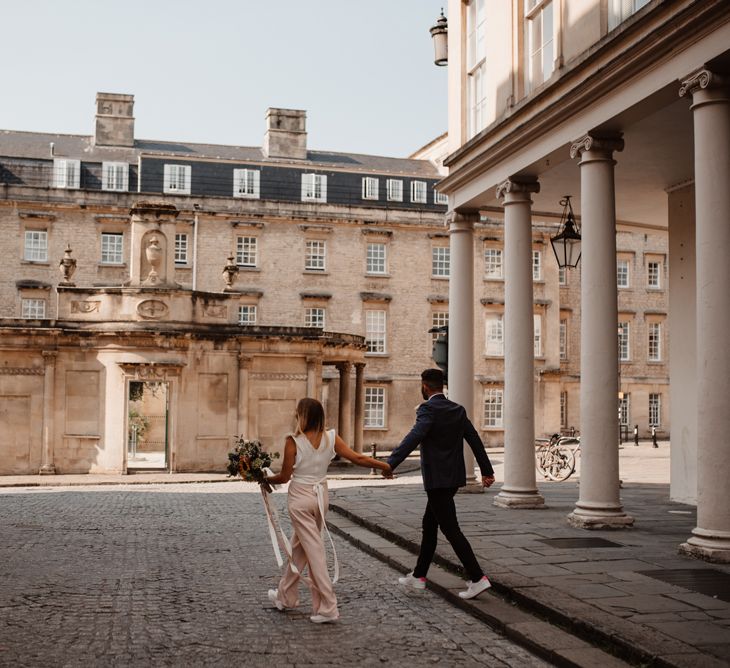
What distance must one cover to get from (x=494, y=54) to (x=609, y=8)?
3700mm

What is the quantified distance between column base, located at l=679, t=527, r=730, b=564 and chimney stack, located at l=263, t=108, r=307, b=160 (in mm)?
47584

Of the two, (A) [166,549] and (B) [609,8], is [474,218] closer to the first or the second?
(B) [609,8]

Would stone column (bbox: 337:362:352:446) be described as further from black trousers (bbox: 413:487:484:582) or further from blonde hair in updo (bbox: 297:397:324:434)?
blonde hair in updo (bbox: 297:397:324:434)

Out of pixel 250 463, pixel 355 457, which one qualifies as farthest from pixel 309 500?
pixel 250 463

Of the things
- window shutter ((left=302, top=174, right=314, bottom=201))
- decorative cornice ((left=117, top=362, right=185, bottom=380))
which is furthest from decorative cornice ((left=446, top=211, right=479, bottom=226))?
window shutter ((left=302, top=174, right=314, bottom=201))

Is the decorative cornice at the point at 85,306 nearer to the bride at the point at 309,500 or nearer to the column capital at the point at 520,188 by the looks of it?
the column capital at the point at 520,188

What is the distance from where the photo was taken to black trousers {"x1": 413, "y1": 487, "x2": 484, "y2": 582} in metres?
8.12

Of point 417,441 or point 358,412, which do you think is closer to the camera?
point 417,441

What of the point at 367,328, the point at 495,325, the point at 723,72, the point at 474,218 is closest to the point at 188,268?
the point at 367,328

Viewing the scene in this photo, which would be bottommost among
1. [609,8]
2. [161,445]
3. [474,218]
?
[161,445]

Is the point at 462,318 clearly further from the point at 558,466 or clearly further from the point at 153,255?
the point at 153,255

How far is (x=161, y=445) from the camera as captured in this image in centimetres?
5212

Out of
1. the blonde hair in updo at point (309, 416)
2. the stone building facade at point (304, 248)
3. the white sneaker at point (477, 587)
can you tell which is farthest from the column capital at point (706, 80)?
the stone building facade at point (304, 248)

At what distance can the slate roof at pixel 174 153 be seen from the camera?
5219 cm
